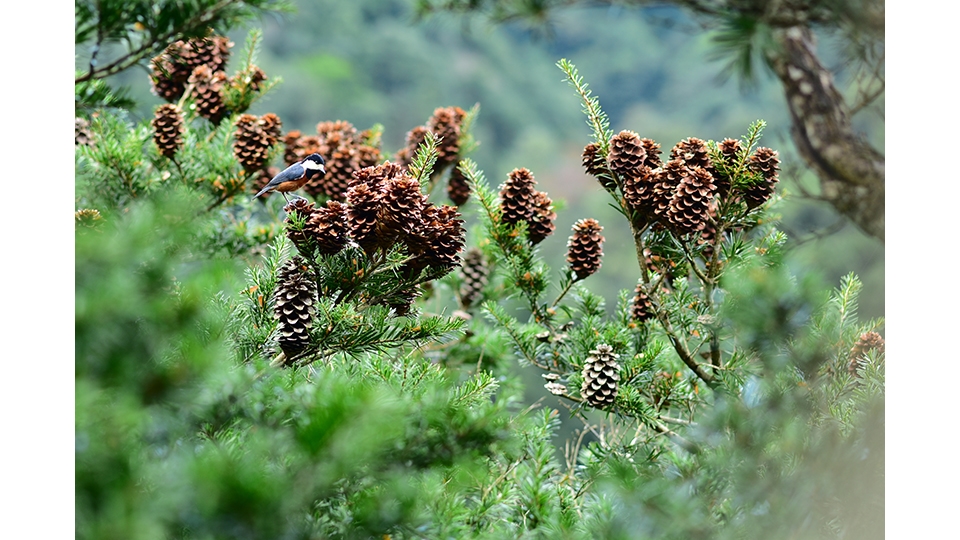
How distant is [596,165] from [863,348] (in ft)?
1.00

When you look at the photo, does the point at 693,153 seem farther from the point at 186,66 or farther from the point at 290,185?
the point at 186,66

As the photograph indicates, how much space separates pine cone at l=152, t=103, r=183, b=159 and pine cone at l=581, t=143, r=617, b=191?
17.6 inches

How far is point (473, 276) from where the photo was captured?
1.04 m

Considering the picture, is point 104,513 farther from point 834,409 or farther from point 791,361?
point 834,409

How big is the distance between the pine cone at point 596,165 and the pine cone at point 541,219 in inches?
3.1

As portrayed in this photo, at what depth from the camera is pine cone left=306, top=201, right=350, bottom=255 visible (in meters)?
0.62

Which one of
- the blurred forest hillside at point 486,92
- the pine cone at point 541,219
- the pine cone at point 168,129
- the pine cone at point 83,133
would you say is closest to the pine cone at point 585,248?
the pine cone at point 541,219

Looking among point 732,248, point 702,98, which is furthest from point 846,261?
point 702,98

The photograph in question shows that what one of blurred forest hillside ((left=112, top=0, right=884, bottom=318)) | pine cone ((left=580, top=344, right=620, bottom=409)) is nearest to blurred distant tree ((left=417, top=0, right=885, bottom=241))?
pine cone ((left=580, top=344, right=620, bottom=409))

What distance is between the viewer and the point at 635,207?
710 mm

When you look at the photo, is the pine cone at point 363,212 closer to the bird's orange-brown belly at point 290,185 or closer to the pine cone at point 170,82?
the bird's orange-brown belly at point 290,185

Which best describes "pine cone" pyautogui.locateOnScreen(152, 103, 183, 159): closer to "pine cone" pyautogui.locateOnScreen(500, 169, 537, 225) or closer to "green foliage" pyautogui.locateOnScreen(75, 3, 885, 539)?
"green foliage" pyautogui.locateOnScreen(75, 3, 885, 539)

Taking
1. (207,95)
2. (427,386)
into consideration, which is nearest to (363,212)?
(427,386)
